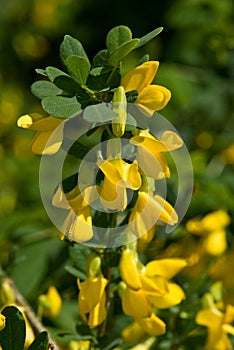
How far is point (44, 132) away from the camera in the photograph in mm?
833

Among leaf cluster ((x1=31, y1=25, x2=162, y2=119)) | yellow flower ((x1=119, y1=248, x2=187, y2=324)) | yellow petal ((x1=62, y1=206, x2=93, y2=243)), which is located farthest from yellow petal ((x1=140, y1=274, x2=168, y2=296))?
leaf cluster ((x1=31, y1=25, x2=162, y2=119))

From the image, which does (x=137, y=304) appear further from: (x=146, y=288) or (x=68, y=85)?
(x=68, y=85)

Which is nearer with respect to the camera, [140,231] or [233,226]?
[140,231]

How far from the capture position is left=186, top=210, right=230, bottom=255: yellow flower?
137 centimetres

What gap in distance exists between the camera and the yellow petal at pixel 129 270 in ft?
2.92

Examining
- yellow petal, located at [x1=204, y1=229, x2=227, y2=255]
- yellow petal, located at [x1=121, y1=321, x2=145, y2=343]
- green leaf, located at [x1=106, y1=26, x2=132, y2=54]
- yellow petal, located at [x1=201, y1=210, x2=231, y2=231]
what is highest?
green leaf, located at [x1=106, y1=26, x2=132, y2=54]

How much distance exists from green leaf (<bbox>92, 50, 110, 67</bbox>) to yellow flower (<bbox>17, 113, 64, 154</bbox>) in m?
0.08

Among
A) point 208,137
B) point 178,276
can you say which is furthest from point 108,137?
point 208,137

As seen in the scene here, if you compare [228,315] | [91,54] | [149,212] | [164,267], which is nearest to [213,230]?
[228,315]

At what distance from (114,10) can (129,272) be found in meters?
2.56

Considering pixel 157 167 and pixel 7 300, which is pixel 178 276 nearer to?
pixel 7 300

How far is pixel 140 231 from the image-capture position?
89 centimetres

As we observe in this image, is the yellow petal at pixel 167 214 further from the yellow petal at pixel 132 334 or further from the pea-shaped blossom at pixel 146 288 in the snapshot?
the yellow petal at pixel 132 334

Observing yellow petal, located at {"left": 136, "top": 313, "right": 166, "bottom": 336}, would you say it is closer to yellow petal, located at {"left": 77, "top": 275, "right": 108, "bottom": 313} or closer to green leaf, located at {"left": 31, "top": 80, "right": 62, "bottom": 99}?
yellow petal, located at {"left": 77, "top": 275, "right": 108, "bottom": 313}
